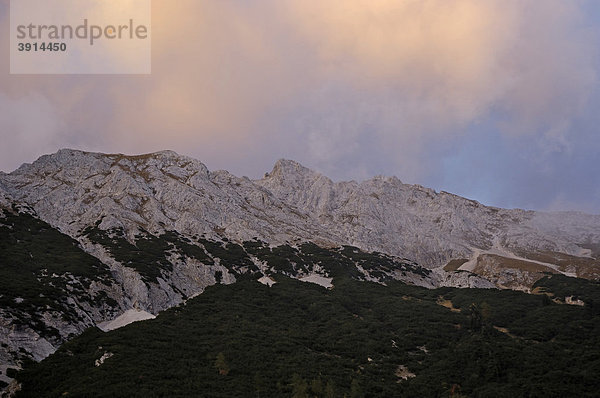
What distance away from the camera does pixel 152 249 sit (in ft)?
325

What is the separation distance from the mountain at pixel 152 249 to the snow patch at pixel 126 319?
41 centimetres

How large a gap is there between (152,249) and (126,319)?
3186 centimetres

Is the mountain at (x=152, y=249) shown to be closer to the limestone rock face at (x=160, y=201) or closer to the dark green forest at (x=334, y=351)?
the limestone rock face at (x=160, y=201)

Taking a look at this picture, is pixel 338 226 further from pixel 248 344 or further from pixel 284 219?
pixel 248 344

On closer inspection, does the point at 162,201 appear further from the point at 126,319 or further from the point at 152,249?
the point at 126,319

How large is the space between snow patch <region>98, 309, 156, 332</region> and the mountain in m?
0.41

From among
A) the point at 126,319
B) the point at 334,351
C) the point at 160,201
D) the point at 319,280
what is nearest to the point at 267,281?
the point at 319,280

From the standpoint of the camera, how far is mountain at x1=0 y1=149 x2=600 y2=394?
213ft

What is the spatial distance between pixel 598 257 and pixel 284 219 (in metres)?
149

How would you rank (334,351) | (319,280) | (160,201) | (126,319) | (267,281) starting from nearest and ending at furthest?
(334,351), (126,319), (267,281), (319,280), (160,201)

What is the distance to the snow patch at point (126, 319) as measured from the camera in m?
66.8

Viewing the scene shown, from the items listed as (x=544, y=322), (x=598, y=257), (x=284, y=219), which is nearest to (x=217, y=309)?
(x=544, y=322)

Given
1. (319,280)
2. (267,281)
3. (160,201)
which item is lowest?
(319,280)

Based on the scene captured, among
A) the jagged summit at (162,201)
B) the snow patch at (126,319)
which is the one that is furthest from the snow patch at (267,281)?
the snow patch at (126,319)
